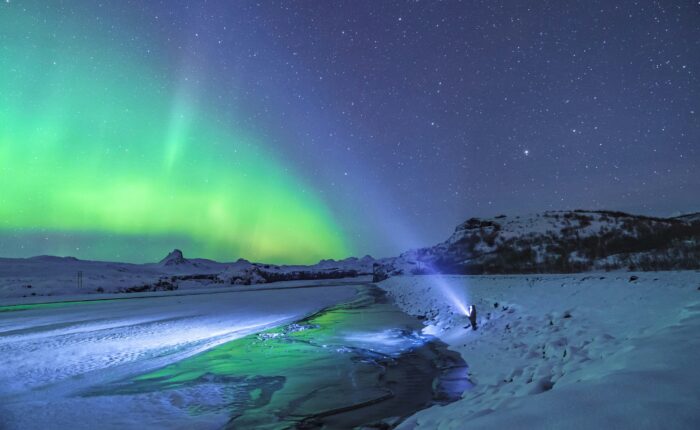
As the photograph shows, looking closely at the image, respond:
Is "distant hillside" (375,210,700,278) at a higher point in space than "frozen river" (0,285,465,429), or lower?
higher

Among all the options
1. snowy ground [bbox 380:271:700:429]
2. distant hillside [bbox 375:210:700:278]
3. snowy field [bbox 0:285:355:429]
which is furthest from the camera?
distant hillside [bbox 375:210:700:278]

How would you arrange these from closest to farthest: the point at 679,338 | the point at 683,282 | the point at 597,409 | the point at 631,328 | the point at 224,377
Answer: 1. the point at 597,409
2. the point at 679,338
3. the point at 631,328
4. the point at 683,282
5. the point at 224,377

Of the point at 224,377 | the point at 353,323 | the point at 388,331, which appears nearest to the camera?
the point at 224,377

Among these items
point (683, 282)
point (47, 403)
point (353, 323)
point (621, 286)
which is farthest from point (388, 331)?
point (47, 403)

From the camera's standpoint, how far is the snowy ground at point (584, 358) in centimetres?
331

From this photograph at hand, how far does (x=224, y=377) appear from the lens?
8992 millimetres

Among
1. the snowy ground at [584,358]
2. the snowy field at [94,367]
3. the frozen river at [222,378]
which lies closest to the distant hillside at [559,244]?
the snowy ground at [584,358]

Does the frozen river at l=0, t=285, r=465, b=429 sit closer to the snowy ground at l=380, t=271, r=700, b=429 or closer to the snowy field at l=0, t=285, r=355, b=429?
the snowy field at l=0, t=285, r=355, b=429

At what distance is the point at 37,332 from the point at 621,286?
2352 centimetres

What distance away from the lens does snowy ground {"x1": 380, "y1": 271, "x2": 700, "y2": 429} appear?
3311mm

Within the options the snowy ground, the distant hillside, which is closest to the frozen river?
the snowy ground

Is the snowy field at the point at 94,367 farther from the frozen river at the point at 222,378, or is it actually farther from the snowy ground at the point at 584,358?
the snowy ground at the point at 584,358

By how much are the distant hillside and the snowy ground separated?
9.11m

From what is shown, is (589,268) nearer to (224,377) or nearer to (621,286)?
(621,286)
